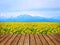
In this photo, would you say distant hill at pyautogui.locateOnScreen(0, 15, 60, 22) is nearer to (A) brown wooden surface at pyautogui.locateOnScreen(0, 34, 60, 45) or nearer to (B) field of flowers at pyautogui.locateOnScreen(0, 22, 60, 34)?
(B) field of flowers at pyautogui.locateOnScreen(0, 22, 60, 34)

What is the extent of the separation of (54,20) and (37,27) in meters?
0.63

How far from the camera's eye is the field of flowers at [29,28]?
5102 millimetres

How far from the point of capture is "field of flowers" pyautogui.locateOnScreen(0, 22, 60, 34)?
5.10 meters

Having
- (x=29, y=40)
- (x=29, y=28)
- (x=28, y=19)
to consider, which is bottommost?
(x=29, y=40)

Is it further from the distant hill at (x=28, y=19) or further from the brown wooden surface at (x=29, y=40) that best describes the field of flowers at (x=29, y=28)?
the brown wooden surface at (x=29, y=40)

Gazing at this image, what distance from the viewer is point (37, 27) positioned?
205 inches

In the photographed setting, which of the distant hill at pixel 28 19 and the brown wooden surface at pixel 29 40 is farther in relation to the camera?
the distant hill at pixel 28 19

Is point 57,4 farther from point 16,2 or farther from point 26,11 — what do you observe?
point 16,2

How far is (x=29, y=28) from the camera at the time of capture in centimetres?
516

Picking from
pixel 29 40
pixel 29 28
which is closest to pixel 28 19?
pixel 29 28

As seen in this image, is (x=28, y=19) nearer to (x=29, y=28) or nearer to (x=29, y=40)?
(x=29, y=28)

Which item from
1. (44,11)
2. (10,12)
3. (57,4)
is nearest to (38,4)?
(44,11)

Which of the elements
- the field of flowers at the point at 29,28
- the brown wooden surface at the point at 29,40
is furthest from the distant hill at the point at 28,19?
the brown wooden surface at the point at 29,40

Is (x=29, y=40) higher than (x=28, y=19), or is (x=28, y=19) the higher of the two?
(x=28, y=19)
